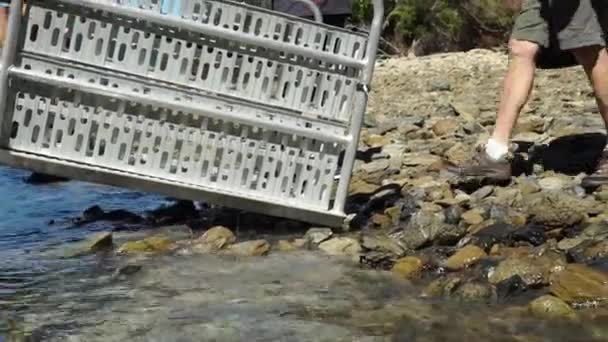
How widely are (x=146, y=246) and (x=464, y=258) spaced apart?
1.90m

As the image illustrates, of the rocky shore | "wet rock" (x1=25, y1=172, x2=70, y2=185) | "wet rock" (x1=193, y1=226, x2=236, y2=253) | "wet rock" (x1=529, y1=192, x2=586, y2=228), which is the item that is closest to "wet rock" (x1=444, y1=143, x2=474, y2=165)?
the rocky shore

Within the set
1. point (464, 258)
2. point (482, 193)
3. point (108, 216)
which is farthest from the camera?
point (108, 216)

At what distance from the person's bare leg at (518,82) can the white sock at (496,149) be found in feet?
0.26

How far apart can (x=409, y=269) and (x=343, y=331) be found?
3.02ft

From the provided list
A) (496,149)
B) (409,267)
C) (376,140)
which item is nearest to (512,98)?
(496,149)

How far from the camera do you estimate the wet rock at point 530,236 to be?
5234 millimetres

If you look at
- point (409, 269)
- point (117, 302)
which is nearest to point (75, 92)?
point (117, 302)

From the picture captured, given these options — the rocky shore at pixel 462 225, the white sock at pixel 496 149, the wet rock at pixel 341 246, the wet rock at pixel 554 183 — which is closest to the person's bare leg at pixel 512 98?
the white sock at pixel 496 149

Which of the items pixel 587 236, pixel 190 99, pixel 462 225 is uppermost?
pixel 190 99

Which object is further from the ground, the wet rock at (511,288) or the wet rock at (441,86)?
the wet rock at (441,86)

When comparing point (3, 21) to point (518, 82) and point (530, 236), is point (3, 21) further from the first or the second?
Result: point (530, 236)

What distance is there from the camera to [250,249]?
562 cm

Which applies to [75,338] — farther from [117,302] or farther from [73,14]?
[73,14]

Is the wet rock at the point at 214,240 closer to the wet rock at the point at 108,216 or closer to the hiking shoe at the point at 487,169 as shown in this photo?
the wet rock at the point at 108,216
